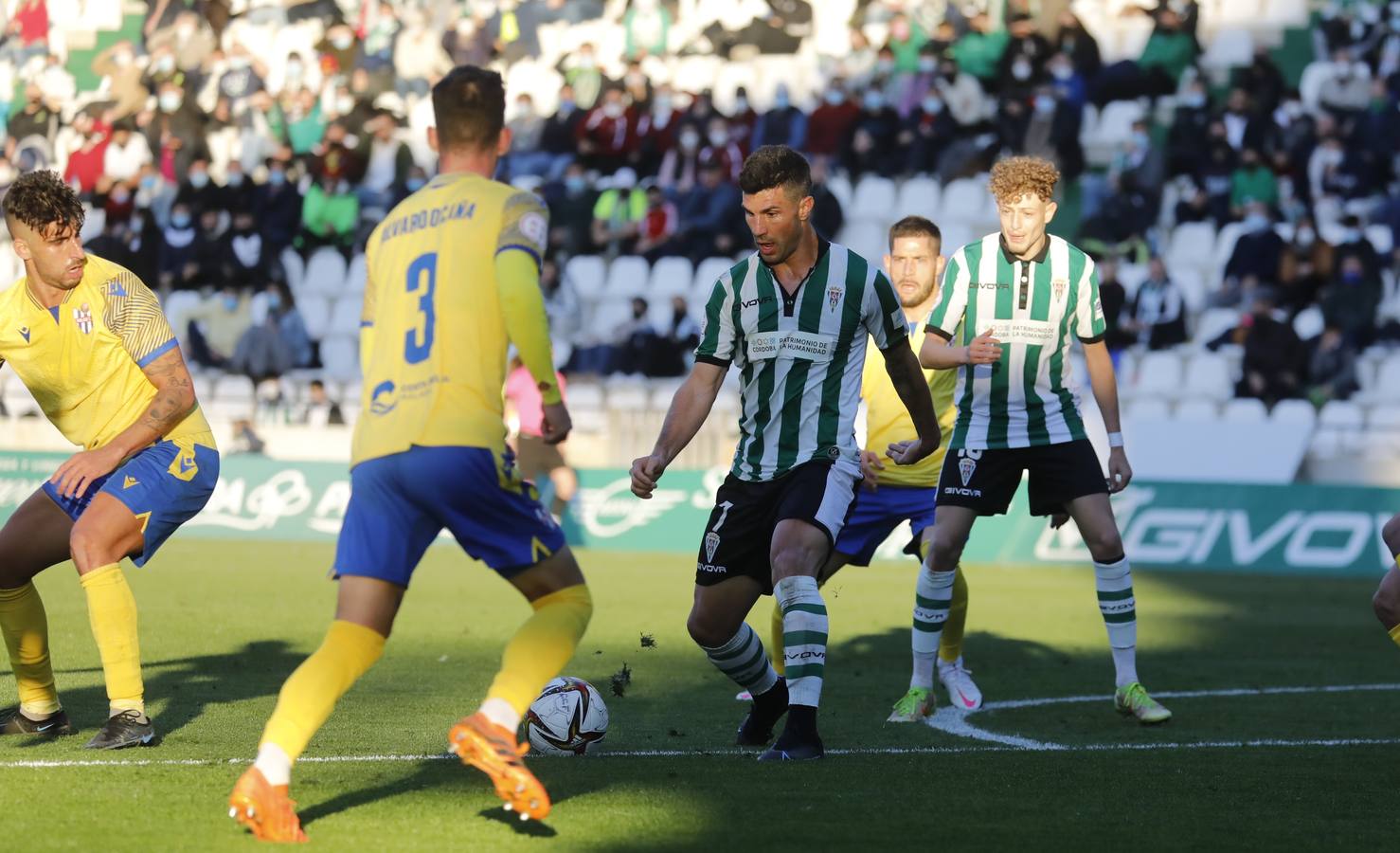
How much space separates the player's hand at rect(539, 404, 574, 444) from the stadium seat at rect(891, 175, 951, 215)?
1787 cm

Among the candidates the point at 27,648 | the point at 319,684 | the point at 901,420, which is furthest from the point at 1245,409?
the point at 319,684

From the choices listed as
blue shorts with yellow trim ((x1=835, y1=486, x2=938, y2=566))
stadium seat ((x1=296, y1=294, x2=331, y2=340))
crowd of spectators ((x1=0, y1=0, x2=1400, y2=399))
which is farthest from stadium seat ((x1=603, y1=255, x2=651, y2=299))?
blue shorts with yellow trim ((x1=835, y1=486, x2=938, y2=566))

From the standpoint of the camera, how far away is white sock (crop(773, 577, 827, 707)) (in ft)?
20.7

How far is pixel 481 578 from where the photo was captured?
15250 millimetres

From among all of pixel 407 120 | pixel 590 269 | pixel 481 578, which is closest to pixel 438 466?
pixel 481 578

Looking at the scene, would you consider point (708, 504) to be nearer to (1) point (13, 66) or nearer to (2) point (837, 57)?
(2) point (837, 57)

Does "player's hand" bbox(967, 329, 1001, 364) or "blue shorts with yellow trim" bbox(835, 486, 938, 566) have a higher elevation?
"player's hand" bbox(967, 329, 1001, 364)

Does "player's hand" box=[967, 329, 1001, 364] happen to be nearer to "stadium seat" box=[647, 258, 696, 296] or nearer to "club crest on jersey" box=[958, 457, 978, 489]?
"club crest on jersey" box=[958, 457, 978, 489]

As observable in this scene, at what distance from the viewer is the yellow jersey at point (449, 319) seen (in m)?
4.82

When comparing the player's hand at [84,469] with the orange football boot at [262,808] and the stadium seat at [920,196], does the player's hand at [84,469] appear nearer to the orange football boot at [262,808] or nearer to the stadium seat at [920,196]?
the orange football boot at [262,808]

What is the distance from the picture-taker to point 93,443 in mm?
6652

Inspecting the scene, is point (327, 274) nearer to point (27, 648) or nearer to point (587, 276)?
point (587, 276)

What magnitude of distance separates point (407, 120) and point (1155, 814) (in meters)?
22.6

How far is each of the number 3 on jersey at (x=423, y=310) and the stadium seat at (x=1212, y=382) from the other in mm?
15877
